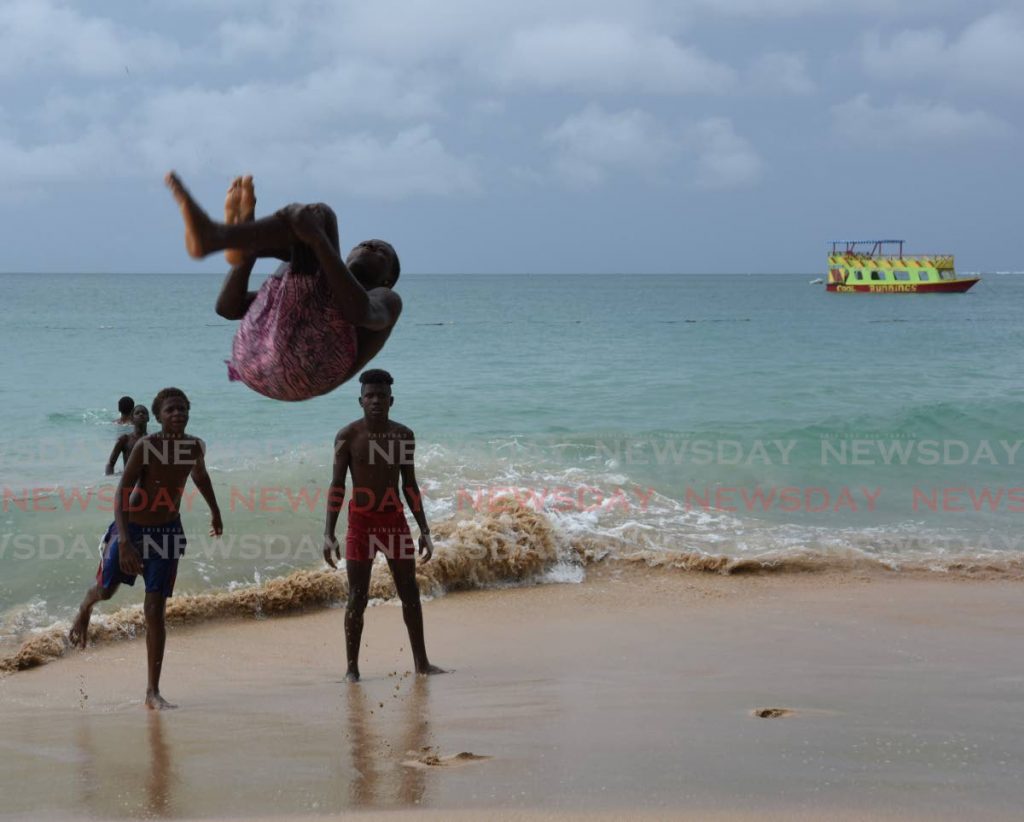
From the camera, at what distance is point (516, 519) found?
10.7 m

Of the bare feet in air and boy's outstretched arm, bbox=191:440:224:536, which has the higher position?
the bare feet in air

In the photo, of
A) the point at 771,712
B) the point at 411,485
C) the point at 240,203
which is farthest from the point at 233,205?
the point at 411,485

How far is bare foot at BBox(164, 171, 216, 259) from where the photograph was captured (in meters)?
3.06

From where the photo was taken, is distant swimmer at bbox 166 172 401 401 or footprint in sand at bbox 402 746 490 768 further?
footprint in sand at bbox 402 746 490 768

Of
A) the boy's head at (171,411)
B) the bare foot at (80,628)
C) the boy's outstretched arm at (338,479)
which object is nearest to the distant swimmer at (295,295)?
the boy's head at (171,411)

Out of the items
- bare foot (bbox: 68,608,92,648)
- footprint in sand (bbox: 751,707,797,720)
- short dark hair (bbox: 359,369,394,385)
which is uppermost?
short dark hair (bbox: 359,369,394,385)

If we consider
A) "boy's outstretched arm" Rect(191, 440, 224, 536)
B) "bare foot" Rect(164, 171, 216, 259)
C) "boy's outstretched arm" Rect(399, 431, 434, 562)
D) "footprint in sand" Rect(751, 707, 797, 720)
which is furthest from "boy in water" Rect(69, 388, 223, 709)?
"bare foot" Rect(164, 171, 216, 259)

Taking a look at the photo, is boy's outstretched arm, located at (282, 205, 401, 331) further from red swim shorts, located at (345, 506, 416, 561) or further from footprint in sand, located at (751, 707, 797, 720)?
red swim shorts, located at (345, 506, 416, 561)

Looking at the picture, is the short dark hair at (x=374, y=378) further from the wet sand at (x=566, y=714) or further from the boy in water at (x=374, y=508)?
the wet sand at (x=566, y=714)

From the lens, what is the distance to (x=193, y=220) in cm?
307

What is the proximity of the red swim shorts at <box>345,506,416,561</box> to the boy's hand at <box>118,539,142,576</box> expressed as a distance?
3.97 feet

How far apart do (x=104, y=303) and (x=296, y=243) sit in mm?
71360

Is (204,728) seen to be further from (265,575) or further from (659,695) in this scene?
(265,575)

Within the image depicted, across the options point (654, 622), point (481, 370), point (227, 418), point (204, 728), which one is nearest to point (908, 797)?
point (204, 728)
